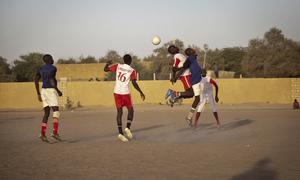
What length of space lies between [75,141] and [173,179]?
18.3 feet

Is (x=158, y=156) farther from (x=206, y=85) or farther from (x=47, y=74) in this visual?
(x=206, y=85)

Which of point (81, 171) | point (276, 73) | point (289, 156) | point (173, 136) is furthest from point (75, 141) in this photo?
point (276, 73)

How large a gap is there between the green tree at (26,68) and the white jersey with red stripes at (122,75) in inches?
2155

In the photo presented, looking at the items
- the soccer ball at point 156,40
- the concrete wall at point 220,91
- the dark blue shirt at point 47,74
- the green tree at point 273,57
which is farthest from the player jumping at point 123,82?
the green tree at point 273,57

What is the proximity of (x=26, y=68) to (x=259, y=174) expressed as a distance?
64.4 meters

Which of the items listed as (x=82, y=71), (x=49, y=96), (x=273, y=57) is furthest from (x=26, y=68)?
(x=49, y=96)

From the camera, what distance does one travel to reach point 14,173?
7414mm

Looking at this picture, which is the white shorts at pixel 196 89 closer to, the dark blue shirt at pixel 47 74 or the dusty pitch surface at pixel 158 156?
the dusty pitch surface at pixel 158 156

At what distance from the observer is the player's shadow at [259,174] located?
684cm

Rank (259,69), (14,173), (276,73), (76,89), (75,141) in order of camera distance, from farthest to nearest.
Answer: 1. (259,69)
2. (276,73)
3. (76,89)
4. (75,141)
5. (14,173)

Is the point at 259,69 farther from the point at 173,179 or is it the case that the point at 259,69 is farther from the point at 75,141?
the point at 173,179

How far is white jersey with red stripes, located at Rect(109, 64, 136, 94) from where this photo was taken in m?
11.8

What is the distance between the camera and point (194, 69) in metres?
13.7

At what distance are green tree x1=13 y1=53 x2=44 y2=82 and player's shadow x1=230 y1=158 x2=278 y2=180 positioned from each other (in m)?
59.5
